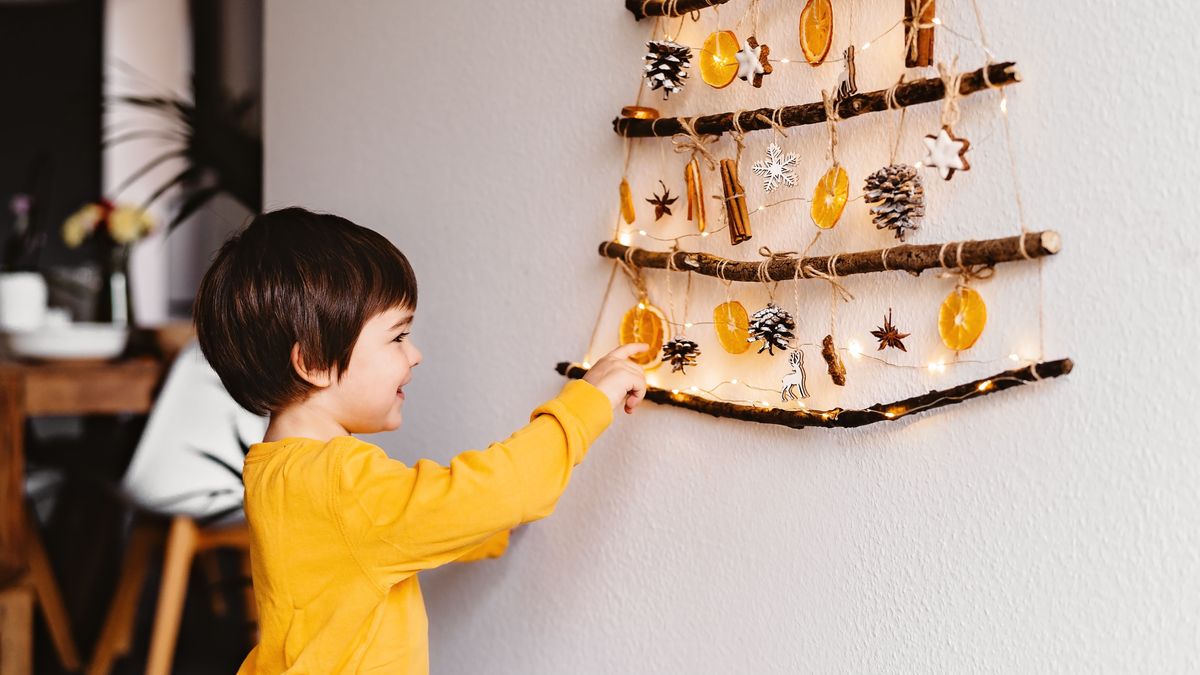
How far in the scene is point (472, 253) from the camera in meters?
1.22

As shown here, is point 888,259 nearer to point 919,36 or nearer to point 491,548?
point 919,36

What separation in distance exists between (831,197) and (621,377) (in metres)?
0.25

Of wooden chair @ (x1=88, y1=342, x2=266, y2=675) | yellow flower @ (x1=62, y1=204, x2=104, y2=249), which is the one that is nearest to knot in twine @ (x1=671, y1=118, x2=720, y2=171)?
wooden chair @ (x1=88, y1=342, x2=266, y2=675)

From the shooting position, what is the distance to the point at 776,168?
33.6 inches

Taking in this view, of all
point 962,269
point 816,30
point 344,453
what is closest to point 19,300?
point 344,453

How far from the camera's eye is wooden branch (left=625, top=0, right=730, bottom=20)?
3.01 feet

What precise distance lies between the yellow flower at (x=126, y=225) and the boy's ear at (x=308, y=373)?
1.77m

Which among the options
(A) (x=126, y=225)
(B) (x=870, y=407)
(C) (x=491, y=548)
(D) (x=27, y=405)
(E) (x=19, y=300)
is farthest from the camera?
(A) (x=126, y=225)

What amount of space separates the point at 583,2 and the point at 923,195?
0.47 metres

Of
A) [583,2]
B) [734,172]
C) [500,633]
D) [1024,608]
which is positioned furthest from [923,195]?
Answer: [500,633]

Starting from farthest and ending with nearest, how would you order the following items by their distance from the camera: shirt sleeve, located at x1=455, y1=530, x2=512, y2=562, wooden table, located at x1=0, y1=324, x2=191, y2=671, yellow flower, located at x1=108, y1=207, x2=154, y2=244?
yellow flower, located at x1=108, y1=207, x2=154, y2=244
wooden table, located at x1=0, y1=324, x2=191, y2=671
shirt sleeve, located at x1=455, y1=530, x2=512, y2=562

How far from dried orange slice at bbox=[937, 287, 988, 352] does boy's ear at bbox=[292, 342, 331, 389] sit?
56 centimetres

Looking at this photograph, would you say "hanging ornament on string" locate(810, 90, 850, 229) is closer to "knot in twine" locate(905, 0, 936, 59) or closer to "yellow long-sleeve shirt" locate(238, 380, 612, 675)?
"knot in twine" locate(905, 0, 936, 59)

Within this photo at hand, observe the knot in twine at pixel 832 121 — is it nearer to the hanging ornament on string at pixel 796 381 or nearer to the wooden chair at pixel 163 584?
the hanging ornament on string at pixel 796 381
